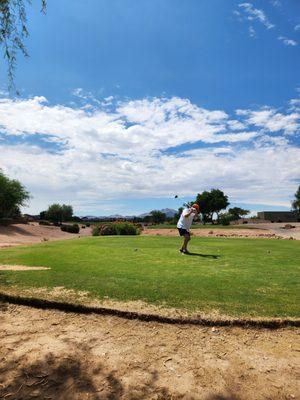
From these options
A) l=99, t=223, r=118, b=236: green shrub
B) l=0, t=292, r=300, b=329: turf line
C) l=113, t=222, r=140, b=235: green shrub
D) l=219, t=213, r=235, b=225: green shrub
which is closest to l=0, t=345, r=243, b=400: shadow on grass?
l=0, t=292, r=300, b=329: turf line

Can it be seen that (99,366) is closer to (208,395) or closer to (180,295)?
(208,395)

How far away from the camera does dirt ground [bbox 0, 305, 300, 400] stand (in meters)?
3.62

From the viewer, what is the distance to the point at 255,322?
206 inches

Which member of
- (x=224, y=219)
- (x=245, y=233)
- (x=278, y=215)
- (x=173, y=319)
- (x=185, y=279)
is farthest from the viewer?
(x=278, y=215)

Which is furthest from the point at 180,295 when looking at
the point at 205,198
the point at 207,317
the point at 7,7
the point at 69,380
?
the point at 205,198

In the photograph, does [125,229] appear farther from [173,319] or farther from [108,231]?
[173,319]

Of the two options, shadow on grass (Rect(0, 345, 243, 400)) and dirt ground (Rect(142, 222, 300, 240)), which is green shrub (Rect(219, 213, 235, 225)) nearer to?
dirt ground (Rect(142, 222, 300, 240))

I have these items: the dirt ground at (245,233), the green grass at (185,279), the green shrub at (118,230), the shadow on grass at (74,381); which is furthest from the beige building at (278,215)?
the shadow on grass at (74,381)

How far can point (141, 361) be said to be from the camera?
13.7 feet

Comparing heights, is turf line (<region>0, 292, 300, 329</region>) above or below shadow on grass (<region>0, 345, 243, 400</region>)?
above

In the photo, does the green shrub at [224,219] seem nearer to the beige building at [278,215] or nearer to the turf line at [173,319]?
the beige building at [278,215]

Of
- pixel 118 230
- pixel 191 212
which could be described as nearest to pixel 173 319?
pixel 191 212

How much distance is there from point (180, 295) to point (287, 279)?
2.90 metres

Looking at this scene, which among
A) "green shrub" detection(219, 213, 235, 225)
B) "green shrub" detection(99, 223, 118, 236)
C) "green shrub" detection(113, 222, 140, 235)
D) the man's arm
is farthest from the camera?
"green shrub" detection(219, 213, 235, 225)
